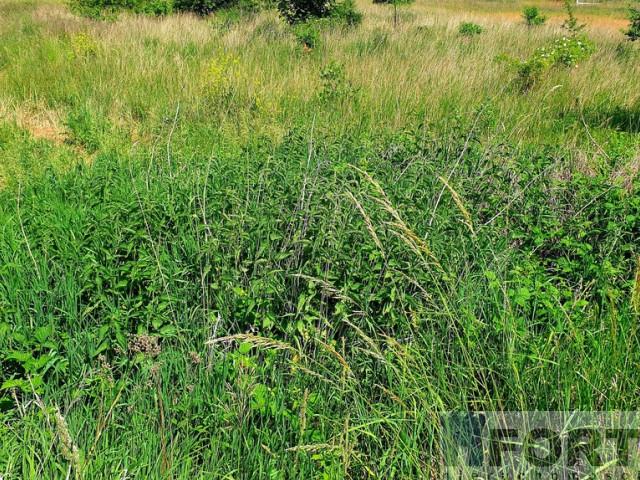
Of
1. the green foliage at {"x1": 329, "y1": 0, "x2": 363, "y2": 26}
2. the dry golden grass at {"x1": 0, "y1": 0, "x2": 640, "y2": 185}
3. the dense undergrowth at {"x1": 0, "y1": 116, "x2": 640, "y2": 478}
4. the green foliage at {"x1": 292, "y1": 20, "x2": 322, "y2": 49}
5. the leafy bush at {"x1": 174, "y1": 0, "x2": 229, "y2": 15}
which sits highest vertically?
the leafy bush at {"x1": 174, "y1": 0, "x2": 229, "y2": 15}

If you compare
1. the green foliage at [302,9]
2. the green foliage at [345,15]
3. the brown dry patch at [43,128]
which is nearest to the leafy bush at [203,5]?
the green foliage at [302,9]

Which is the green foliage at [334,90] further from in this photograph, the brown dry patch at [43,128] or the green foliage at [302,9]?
the green foliage at [302,9]

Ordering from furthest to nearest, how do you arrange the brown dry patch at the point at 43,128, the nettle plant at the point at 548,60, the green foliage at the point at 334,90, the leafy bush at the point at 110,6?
the leafy bush at the point at 110,6, the nettle plant at the point at 548,60, the green foliage at the point at 334,90, the brown dry patch at the point at 43,128

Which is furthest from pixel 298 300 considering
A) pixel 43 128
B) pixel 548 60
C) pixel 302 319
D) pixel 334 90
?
pixel 548 60

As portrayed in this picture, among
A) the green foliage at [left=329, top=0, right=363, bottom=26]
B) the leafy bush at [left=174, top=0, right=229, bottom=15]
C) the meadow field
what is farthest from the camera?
the leafy bush at [left=174, top=0, right=229, bottom=15]

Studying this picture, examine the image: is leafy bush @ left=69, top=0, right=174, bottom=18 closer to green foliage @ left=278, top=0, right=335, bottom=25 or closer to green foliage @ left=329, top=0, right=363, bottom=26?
green foliage @ left=278, top=0, right=335, bottom=25

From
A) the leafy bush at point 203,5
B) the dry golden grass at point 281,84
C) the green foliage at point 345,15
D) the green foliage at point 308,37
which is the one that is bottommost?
the dry golden grass at point 281,84

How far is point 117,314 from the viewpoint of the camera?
250 cm

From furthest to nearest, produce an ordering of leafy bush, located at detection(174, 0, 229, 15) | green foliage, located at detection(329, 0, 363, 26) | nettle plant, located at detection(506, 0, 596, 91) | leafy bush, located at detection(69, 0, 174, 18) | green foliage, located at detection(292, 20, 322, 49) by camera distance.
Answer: leafy bush, located at detection(174, 0, 229, 15)
leafy bush, located at detection(69, 0, 174, 18)
green foliage, located at detection(329, 0, 363, 26)
green foliage, located at detection(292, 20, 322, 49)
nettle plant, located at detection(506, 0, 596, 91)

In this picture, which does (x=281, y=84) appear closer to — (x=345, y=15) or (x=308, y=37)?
(x=308, y=37)

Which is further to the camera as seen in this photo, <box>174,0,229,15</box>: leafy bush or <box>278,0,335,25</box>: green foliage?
<box>174,0,229,15</box>: leafy bush

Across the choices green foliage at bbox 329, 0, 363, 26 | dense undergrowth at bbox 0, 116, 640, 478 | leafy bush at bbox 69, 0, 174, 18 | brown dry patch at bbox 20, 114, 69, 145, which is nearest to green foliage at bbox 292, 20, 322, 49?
green foliage at bbox 329, 0, 363, 26

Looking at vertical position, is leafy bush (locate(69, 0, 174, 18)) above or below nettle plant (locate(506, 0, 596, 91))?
above

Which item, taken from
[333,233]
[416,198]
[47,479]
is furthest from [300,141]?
[47,479]
